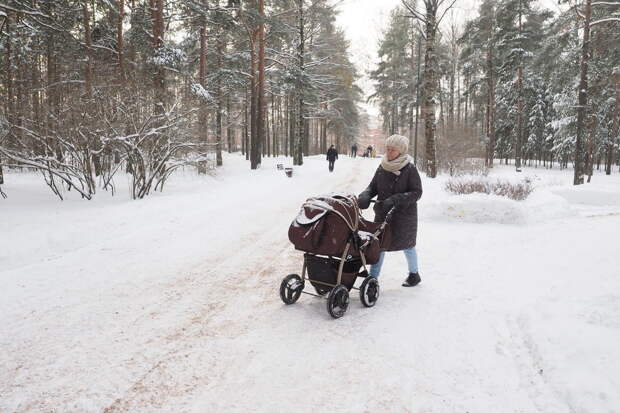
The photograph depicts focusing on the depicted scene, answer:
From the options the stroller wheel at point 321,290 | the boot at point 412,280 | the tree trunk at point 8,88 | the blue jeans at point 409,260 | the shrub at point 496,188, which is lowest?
the boot at point 412,280

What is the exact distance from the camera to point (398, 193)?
4.80 meters

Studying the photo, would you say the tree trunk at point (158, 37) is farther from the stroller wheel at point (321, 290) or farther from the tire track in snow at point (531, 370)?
the tire track in snow at point (531, 370)

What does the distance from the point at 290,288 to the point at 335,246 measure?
843 mm

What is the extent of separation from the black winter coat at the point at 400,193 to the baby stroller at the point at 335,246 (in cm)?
25

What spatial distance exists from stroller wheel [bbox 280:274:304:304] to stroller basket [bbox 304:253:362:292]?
237 millimetres

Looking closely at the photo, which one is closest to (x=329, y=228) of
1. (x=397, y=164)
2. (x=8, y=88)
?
(x=397, y=164)

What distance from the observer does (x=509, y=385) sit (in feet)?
10.1

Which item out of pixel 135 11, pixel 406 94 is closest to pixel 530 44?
pixel 406 94

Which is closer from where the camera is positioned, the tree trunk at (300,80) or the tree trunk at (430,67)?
the tree trunk at (430,67)

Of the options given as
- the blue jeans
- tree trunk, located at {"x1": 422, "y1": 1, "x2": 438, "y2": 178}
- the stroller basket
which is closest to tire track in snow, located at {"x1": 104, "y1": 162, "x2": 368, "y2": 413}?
the stroller basket

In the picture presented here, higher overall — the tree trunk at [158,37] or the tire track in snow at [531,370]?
the tree trunk at [158,37]

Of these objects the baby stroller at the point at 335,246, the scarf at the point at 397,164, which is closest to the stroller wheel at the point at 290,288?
the baby stroller at the point at 335,246

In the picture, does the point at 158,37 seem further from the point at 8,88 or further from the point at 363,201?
the point at 363,201

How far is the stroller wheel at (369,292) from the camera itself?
179 inches
